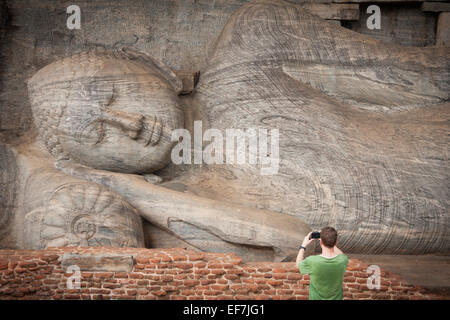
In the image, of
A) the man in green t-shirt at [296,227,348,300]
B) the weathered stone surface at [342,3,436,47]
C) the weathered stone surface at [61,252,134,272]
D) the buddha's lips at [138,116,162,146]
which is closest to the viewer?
the man in green t-shirt at [296,227,348,300]

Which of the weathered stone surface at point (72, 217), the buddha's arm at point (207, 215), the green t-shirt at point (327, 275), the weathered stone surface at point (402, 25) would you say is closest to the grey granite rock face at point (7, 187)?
the weathered stone surface at point (72, 217)

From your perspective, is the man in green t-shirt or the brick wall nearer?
the man in green t-shirt

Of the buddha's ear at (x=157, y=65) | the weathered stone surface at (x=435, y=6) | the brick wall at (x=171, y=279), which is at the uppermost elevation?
the weathered stone surface at (x=435, y=6)

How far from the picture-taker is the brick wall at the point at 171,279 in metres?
3.31

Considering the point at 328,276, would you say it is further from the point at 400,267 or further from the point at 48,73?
the point at 48,73

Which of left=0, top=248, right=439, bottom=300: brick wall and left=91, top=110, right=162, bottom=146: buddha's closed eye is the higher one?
left=91, top=110, right=162, bottom=146: buddha's closed eye

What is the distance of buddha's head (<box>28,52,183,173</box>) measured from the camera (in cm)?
406

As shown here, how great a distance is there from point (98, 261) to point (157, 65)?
185 cm

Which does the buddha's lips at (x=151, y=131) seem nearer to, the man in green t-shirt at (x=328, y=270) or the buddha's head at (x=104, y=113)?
the buddha's head at (x=104, y=113)

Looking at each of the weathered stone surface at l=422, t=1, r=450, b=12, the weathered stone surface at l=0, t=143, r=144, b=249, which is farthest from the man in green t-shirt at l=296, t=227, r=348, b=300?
the weathered stone surface at l=422, t=1, r=450, b=12

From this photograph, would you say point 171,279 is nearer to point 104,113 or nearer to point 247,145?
point 247,145

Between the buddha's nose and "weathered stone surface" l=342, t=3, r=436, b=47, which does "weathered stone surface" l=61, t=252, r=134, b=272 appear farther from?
"weathered stone surface" l=342, t=3, r=436, b=47

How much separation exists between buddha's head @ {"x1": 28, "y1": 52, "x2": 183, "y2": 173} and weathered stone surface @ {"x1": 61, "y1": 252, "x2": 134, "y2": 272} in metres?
1.03

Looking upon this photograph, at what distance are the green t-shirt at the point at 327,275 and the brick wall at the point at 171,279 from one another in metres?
0.88
